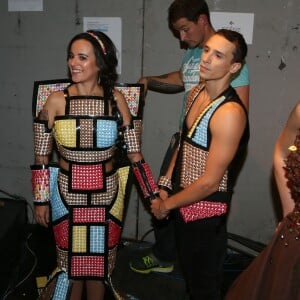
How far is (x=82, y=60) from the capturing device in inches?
76.3

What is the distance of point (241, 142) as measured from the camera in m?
1.89

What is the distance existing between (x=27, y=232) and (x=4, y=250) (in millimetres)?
719

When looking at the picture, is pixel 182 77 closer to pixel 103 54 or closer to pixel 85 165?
pixel 103 54

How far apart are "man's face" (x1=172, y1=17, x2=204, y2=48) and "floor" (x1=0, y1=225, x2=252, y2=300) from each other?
1.63 metres

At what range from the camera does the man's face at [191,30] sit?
2438 millimetres

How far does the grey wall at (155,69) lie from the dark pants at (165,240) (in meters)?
0.54

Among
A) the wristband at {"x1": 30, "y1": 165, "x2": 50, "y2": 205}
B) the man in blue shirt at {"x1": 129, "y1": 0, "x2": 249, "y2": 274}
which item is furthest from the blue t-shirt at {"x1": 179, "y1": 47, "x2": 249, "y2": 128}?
the wristband at {"x1": 30, "y1": 165, "x2": 50, "y2": 205}

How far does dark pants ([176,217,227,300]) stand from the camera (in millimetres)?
1976

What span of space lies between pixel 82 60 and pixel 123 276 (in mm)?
1699

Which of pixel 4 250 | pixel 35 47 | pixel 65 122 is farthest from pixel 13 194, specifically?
pixel 65 122

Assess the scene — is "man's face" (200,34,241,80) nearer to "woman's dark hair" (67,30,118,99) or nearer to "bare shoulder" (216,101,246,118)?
"bare shoulder" (216,101,246,118)

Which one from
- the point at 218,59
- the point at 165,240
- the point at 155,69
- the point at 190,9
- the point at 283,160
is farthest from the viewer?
the point at 155,69

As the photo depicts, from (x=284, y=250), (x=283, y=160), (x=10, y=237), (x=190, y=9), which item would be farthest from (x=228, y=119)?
(x=10, y=237)

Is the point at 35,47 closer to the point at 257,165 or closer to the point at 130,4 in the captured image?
the point at 130,4
